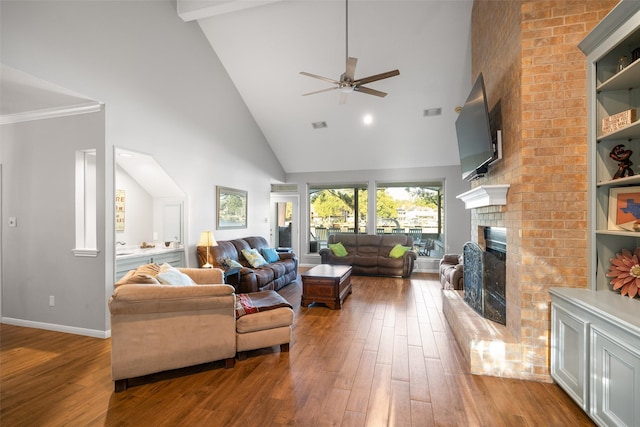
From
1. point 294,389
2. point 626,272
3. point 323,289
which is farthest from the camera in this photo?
point 323,289

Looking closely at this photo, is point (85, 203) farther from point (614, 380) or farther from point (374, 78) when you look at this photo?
point (614, 380)

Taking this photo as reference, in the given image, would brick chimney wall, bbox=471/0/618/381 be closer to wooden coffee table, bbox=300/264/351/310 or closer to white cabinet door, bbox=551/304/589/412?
white cabinet door, bbox=551/304/589/412

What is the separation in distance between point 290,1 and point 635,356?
5223 mm

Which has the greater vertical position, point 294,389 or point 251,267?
point 251,267

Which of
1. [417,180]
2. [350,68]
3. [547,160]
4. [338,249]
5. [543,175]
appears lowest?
[338,249]

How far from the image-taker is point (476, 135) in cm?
293

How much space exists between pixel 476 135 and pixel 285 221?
624 centimetres

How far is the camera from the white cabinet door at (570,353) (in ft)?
6.25

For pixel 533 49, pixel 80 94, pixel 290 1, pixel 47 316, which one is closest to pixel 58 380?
pixel 47 316

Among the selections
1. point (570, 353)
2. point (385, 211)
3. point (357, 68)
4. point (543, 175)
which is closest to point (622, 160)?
point (543, 175)

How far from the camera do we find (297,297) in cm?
497

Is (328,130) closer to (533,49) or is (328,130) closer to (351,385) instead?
(533,49)

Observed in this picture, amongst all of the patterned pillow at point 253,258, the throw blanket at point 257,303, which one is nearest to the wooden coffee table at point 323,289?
the throw blanket at point 257,303

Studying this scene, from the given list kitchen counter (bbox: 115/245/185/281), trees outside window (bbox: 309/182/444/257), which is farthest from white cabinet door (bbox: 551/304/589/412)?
trees outside window (bbox: 309/182/444/257)
